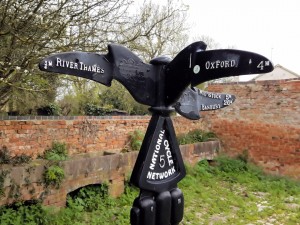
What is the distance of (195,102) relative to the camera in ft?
6.79

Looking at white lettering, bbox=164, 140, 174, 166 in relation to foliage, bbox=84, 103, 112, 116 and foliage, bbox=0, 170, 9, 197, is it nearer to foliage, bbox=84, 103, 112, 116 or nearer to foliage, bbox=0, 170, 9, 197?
foliage, bbox=0, 170, 9, 197

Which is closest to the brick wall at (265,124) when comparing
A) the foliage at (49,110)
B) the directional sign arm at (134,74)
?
the foliage at (49,110)

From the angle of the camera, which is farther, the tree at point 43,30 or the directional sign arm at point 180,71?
the tree at point 43,30

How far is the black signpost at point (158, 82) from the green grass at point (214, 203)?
3874mm

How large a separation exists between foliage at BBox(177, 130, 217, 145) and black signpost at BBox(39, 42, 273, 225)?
825cm

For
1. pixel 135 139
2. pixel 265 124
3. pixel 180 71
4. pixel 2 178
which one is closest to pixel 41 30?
pixel 2 178

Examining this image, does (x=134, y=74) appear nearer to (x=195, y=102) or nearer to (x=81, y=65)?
(x=81, y=65)

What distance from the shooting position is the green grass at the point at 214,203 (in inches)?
211

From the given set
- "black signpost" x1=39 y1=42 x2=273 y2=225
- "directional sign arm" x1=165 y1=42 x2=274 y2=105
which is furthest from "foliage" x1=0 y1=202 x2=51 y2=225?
"directional sign arm" x1=165 y1=42 x2=274 y2=105

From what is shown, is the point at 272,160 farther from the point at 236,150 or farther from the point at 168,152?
the point at 168,152

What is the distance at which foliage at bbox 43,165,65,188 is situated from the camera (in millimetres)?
5293

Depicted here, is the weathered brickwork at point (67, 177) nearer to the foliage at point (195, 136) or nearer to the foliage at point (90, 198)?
the foliage at point (90, 198)

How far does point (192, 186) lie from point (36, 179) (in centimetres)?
440

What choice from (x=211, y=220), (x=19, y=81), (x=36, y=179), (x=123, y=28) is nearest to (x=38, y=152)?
(x=36, y=179)
